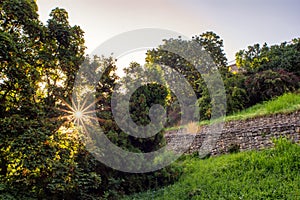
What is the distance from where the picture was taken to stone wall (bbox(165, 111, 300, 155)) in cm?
675

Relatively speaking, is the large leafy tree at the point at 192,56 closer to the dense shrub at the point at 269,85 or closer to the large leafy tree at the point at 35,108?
the dense shrub at the point at 269,85

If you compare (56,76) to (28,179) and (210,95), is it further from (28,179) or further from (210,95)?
(210,95)

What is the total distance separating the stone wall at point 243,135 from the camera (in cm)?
675

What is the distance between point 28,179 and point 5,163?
0.53 m

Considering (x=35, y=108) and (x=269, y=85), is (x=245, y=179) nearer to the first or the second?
(x=35, y=108)

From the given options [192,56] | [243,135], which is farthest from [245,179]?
[192,56]

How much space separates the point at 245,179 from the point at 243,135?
2518 millimetres

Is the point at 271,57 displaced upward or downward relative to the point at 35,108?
upward

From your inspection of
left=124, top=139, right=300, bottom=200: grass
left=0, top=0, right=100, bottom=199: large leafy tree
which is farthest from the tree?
left=0, top=0, right=100, bottom=199: large leafy tree

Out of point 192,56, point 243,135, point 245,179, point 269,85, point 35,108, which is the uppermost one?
point 192,56

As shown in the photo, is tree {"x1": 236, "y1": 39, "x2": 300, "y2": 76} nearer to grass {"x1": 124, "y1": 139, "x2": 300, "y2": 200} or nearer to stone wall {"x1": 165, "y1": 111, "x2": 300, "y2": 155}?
stone wall {"x1": 165, "y1": 111, "x2": 300, "y2": 155}

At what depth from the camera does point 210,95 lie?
1193cm

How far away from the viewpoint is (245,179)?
5.16m

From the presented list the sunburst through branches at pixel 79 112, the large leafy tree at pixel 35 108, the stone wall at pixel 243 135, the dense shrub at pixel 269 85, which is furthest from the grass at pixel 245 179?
the dense shrub at pixel 269 85
